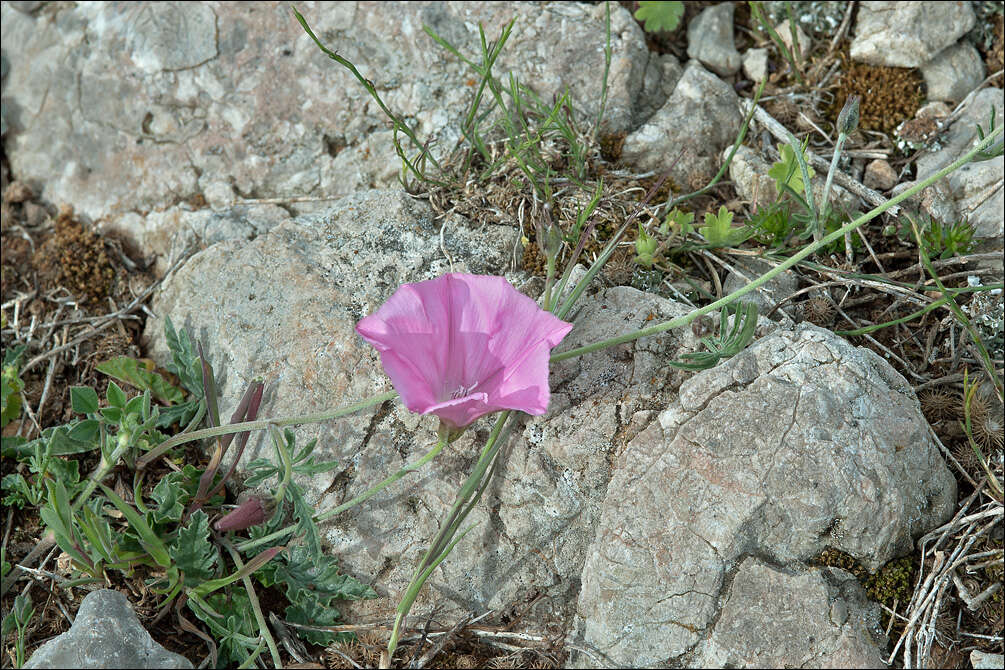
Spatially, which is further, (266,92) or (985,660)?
(266,92)

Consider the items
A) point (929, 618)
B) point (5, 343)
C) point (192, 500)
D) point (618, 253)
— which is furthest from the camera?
point (5, 343)

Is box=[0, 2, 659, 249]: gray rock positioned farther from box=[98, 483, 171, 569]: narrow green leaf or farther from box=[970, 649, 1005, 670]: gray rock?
box=[970, 649, 1005, 670]: gray rock

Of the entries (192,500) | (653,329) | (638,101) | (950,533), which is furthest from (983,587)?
(192,500)

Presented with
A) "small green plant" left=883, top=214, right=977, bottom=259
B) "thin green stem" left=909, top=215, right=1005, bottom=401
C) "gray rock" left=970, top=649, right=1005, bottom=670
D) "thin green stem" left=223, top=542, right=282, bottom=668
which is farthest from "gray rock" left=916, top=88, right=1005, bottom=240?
"thin green stem" left=223, top=542, right=282, bottom=668

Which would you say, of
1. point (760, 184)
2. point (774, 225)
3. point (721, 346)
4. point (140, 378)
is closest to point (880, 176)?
point (760, 184)

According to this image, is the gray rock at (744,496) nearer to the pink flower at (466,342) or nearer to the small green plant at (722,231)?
the pink flower at (466,342)

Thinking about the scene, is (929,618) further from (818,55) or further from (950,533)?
(818,55)

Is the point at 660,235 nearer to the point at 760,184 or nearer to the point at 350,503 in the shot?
the point at 760,184
